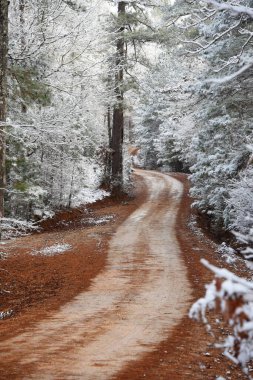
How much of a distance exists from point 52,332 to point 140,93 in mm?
19812

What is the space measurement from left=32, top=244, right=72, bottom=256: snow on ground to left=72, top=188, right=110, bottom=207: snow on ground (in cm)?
920

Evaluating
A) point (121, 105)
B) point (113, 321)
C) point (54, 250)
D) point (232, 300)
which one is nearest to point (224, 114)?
point (54, 250)

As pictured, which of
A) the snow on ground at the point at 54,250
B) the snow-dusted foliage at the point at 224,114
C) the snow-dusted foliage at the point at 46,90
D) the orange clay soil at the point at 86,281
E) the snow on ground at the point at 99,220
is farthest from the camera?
the snow on ground at the point at 99,220

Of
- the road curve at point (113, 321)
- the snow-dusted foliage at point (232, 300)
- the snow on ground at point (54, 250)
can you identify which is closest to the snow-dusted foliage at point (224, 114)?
the road curve at point (113, 321)

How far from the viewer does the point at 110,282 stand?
10203 millimetres

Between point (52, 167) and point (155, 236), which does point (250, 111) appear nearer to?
point (155, 236)

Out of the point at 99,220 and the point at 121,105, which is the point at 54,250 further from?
the point at 121,105

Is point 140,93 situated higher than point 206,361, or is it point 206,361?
point 140,93

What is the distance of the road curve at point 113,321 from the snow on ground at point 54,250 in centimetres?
152

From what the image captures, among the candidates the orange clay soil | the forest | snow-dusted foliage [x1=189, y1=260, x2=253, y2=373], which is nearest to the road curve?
the orange clay soil

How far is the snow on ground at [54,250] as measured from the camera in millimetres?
13614

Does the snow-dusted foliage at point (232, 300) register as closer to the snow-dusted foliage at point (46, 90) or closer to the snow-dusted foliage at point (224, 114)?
the snow-dusted foliage at point (46, 90)

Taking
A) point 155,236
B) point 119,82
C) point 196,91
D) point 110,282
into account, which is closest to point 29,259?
point 110,282

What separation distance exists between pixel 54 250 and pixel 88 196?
12.5m
